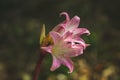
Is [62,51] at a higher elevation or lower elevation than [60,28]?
lower

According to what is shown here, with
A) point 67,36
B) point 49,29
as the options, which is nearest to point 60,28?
point 67,36

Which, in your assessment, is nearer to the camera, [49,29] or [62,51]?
[62,51]

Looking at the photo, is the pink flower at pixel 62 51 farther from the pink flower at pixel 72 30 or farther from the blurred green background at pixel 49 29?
the blurred green background at pixel 49 29

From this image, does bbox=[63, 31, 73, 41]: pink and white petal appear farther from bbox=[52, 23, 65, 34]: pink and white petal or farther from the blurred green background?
the blurred green background

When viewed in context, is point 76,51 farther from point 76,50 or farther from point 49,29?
point 49,29

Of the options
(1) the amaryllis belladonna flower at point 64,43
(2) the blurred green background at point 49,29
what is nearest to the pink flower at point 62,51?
(1) the amaryllis belladonna flower at point 64,43

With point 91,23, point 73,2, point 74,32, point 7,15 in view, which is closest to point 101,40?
point 91,23
